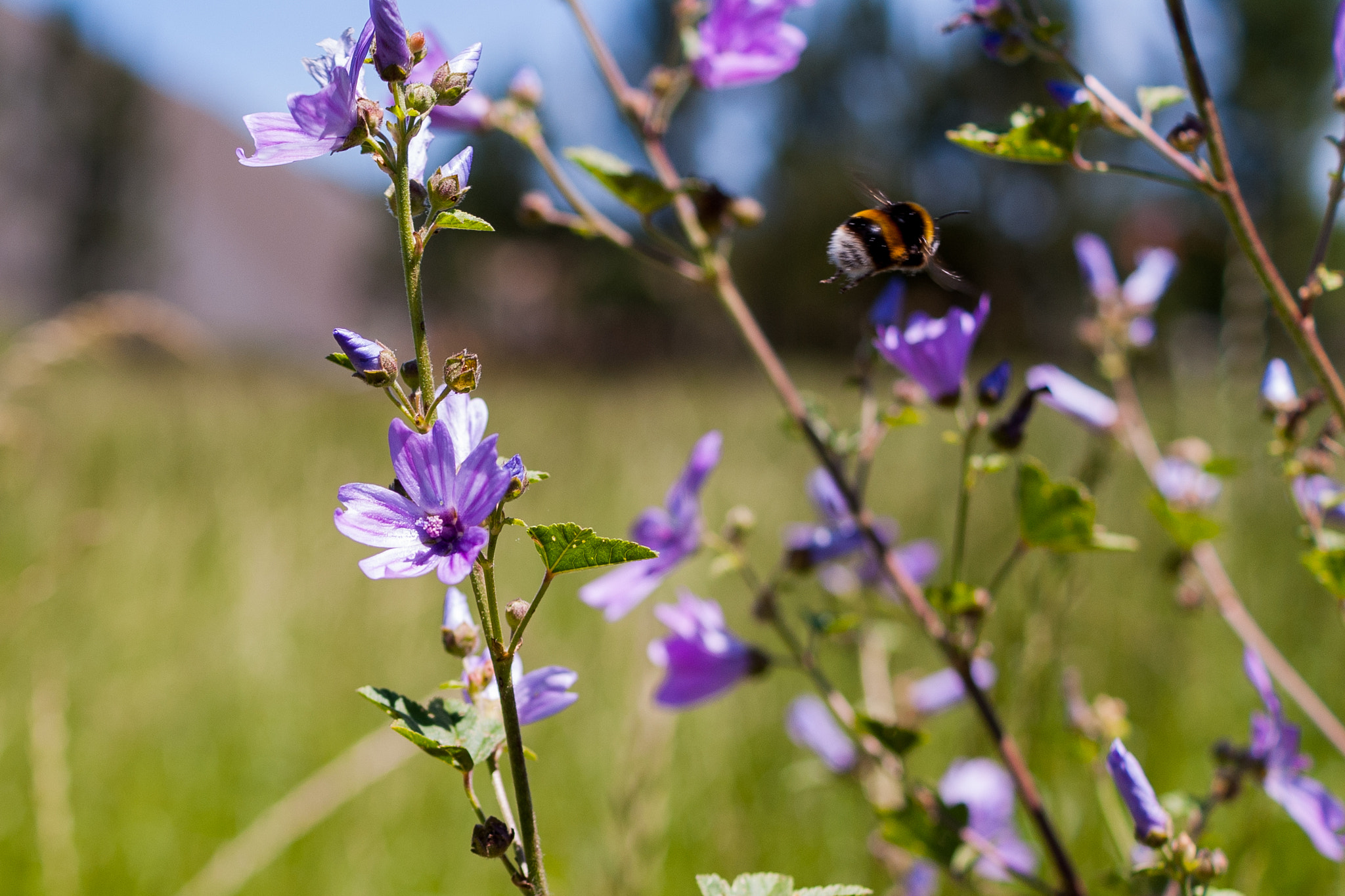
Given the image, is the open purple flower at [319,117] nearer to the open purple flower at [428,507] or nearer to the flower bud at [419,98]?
the flower bud at [419,98]

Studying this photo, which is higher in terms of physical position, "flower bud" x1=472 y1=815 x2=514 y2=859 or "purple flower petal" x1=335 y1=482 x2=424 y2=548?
"purple flower petal" x1=335 y1=482 x2=424 y2=548

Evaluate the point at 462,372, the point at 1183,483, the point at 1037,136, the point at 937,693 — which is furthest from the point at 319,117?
the point at 937,693

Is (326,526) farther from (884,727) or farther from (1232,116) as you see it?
(1232,116)

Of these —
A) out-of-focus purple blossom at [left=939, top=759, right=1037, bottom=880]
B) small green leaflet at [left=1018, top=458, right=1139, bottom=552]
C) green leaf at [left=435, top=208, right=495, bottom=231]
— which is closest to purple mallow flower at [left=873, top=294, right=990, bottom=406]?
small green leaflet at [left=1018, top=458, right=1139, bottom=552]

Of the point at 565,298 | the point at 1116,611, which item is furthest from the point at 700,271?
the point at 565,298

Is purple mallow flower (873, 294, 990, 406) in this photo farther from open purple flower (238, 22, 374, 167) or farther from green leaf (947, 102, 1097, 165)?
open purple flower (238, 22, 374, 167)

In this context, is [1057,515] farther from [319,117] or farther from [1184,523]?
[319,117]
